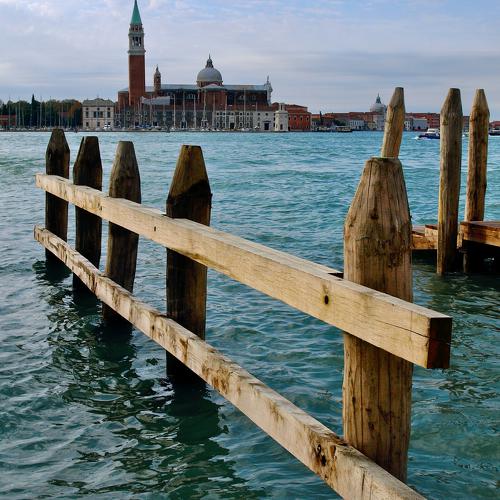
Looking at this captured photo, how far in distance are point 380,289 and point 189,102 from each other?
14980cm

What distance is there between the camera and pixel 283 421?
120 inches

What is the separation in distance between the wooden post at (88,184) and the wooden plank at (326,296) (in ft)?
8.88

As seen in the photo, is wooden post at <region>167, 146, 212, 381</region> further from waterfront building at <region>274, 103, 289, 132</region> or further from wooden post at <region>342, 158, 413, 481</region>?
waterfront building at <region>274, 103, 289, 132</region>

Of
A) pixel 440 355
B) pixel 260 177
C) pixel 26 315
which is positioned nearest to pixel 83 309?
pixel 26 315

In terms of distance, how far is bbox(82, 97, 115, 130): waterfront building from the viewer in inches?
5960

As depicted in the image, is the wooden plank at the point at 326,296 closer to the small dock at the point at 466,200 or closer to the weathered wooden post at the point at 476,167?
the small dock at the point at 466,200

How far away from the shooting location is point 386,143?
9039 mm

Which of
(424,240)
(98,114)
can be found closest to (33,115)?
(98,114)

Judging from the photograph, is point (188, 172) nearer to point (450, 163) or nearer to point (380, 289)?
point (380, 289)

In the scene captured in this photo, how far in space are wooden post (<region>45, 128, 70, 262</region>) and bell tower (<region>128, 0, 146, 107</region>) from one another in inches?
5466

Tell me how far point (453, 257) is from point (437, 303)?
1.25 m

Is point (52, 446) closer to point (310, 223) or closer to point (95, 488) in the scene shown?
point (95, 488)

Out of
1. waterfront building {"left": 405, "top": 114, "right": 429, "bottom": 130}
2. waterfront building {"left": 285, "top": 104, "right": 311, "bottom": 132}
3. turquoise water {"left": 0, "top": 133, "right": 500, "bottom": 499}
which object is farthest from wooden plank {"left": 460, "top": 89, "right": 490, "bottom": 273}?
waterfront building {"left": 405, "top": 114, "right": 429, "bottom": 130}

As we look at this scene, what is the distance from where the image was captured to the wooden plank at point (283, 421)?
2.56 metres
